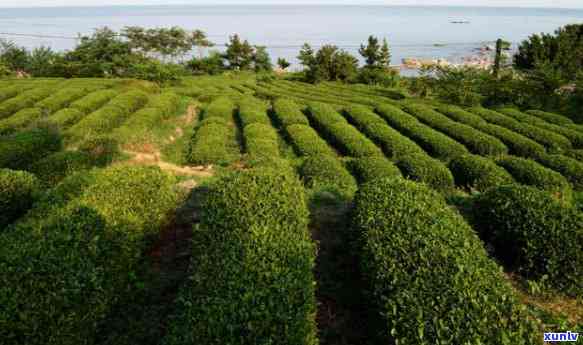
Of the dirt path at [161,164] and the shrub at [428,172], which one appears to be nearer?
the shrub at [428,172]

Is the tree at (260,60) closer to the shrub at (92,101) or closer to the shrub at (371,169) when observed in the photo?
the shrub at (92,101)

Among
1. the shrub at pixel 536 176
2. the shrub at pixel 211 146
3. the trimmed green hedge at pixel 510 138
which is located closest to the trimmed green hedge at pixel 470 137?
the trimmed green hedge at pixel 510 138

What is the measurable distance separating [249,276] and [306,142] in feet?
45.2

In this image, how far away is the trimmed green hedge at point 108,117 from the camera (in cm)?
1917

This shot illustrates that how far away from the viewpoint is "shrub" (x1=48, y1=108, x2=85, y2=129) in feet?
68.0

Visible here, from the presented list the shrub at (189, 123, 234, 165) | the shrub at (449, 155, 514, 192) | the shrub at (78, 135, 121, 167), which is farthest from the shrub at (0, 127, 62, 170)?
the shrub at (449, 155, 514, 192)

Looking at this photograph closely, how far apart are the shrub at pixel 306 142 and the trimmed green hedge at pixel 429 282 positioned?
1001 cm

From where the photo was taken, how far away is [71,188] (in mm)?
8836

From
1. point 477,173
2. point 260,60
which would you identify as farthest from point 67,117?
point 260,60

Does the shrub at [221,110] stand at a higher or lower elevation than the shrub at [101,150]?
higher

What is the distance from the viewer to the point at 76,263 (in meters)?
5.39

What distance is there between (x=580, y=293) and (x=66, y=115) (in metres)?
23.9

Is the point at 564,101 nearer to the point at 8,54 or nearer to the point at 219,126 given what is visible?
the point at 219,126

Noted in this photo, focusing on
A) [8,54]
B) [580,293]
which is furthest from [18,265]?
[8,54]
